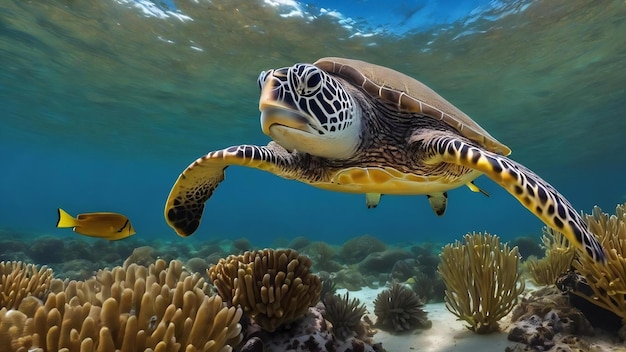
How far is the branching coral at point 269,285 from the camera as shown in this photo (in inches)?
124

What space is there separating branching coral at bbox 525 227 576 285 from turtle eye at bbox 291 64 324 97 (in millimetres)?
4262

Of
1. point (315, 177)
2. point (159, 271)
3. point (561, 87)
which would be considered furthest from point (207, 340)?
A: point (561, 87)

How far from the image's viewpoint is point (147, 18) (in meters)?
12.8

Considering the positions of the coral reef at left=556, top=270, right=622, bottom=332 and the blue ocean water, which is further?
the blue ocean water

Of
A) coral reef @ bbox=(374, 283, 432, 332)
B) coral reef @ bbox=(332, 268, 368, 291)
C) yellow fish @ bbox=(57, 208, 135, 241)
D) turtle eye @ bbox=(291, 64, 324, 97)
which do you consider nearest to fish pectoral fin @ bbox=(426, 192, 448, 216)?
coral reef @ bbox=(374, 283, 432, 332)

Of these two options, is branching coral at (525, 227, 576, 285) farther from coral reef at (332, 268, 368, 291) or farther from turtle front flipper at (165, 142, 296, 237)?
coral reef at (332, 268, 368, 291)

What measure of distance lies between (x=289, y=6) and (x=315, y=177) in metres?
9.57

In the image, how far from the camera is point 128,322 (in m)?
1.93

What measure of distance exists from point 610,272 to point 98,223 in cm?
563

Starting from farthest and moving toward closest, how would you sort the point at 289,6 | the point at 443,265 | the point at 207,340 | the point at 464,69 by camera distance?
the point at 464,69 < the point at 289,6 < the point at 443,265 < the point at 207,340

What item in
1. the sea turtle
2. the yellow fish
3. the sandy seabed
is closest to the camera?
the sea turtle

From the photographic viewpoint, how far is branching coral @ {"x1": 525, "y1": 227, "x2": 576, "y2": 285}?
491 cm

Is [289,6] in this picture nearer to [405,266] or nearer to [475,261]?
[405,266]

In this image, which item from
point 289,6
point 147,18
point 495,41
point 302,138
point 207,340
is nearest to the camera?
point 207,340
